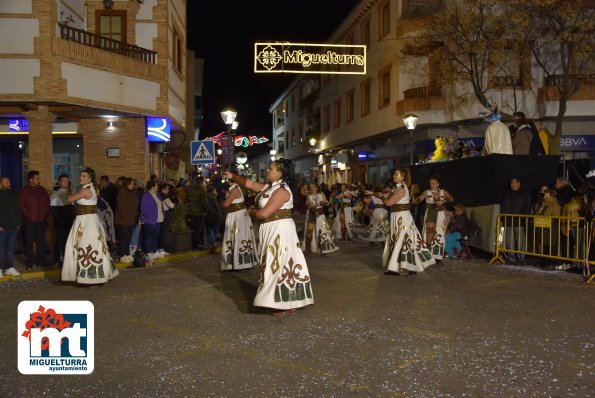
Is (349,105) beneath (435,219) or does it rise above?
above

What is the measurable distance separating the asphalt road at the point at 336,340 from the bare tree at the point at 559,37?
1460 centimetres

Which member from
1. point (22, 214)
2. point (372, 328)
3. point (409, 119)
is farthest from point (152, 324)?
point (409, 119)

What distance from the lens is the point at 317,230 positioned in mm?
14281

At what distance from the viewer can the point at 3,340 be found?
20.4 ft

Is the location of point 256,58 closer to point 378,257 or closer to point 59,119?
point 59,119

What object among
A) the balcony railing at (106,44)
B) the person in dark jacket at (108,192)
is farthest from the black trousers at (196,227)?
the balcony railing at (106,44)

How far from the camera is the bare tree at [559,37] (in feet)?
70.4

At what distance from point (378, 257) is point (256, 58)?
8.32 m

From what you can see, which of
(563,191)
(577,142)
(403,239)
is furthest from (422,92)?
(403,239)

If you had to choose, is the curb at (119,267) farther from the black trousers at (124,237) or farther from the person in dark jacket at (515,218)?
the person in dark jacket at (515,218)

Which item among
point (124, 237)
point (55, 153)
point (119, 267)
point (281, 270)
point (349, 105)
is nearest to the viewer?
point (281, 270)

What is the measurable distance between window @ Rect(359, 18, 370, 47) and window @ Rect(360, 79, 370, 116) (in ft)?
7.37

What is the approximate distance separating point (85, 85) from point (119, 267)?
6.64m

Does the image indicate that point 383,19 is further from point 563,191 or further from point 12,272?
point 12,272
